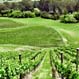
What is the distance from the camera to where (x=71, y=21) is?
128375 mm

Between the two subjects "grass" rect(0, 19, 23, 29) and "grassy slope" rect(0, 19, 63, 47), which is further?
"grass" rect(0, 19, 23, 29)

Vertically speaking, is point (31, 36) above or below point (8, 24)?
above

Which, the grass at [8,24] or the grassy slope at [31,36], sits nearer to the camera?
the grassy slope at [31,36]

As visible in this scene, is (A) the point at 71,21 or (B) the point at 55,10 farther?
(B) the point at 55,10

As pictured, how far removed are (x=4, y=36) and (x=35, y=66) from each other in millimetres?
55893

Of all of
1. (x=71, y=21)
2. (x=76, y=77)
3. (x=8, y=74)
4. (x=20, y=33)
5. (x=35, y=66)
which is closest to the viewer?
(x=76, y=77)

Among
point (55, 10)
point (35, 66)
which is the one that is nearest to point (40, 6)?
point (55, 10)

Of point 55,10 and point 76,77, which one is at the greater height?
point 76,77

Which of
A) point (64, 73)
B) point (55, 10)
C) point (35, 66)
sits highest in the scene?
point (64, 73)

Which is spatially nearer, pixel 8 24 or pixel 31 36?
pixel 31 36

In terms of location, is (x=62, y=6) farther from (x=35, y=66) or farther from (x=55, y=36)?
(x=35, y=66)

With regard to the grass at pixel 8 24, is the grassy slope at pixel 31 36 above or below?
above

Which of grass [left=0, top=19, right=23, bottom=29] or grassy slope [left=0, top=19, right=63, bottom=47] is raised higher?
grassy slope [left=0, top=19, right=63, bottom=47]

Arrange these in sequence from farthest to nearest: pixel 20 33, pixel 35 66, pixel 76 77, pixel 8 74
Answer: pixel 20 33, pixel 35 66, pixel 8 74, pixel 76 77
